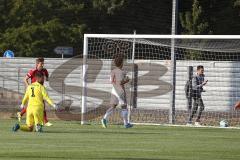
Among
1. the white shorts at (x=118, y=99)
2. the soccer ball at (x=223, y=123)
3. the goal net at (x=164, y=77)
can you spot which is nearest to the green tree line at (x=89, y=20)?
Answer: the goal net at (x=164, y=77)

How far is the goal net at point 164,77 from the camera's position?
30.9 m

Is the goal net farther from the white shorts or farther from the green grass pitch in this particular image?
the green grass pitch

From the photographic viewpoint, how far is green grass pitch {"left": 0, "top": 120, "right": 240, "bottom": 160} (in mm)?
15641

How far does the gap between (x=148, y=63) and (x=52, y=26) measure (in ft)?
64.5

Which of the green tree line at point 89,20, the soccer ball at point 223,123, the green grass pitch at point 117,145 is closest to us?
the green grass pitch at point 117,145

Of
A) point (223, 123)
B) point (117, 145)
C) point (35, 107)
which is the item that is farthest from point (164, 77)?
point (117, 145)

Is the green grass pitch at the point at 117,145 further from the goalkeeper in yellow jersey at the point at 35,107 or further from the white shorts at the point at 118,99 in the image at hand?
the white shorts at the point at 118,99

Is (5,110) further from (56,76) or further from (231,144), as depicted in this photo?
(231,144)

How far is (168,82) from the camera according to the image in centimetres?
3444

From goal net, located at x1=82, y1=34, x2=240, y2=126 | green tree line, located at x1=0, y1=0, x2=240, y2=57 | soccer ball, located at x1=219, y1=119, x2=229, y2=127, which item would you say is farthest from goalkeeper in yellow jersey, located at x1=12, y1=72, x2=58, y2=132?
green tree line, located at x1=0, y1=0, x2=240, y2=57

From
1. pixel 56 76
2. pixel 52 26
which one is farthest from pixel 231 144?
pixel 52 26

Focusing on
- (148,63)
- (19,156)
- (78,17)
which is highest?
Result: (78,17)

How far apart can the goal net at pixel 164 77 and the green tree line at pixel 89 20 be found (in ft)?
56.4

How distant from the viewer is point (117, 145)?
1812 cm
